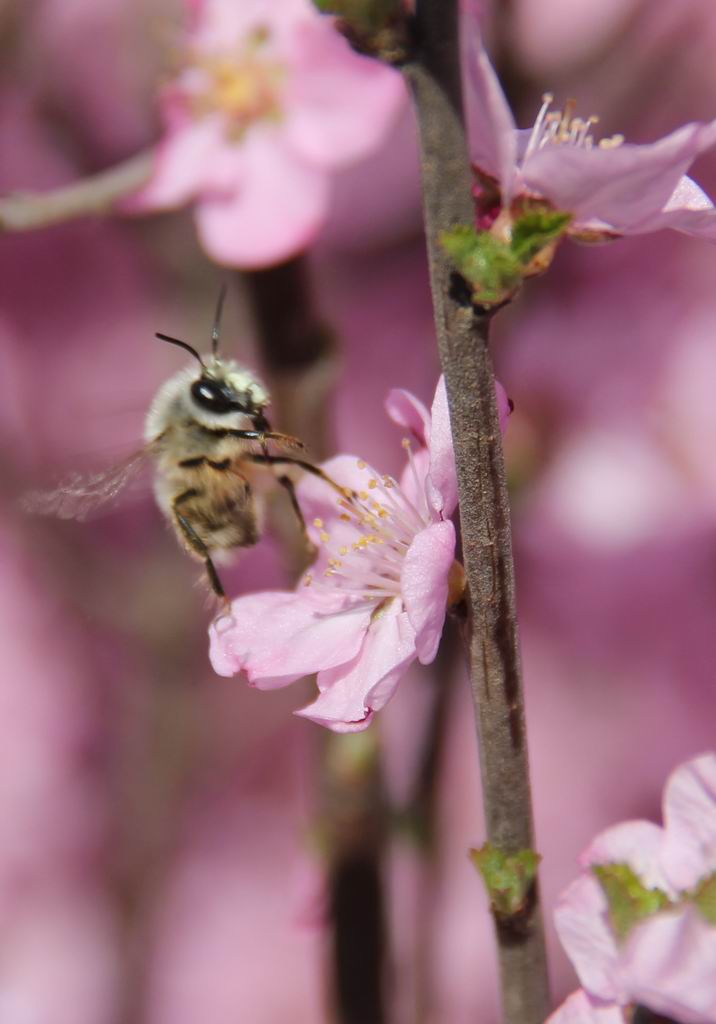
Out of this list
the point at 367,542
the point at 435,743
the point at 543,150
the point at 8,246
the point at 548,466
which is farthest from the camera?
the point at 8,246

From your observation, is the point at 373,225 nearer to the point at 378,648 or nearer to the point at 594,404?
the point at 594,404

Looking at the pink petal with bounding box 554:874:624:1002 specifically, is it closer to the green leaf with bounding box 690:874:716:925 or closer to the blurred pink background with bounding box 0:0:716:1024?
the green leaf with bounding box 690:874:716:925

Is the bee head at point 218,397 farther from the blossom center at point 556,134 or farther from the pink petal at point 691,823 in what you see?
the pink petal at point 691,823

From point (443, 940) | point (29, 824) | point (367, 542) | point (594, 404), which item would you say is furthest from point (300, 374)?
point (29, 824)

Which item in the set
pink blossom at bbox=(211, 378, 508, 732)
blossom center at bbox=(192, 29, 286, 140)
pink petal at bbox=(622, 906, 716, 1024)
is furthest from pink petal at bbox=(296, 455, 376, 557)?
blossom center at bbox=(192, 29, 286, 140)

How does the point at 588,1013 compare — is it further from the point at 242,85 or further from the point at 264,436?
the point at 242,85

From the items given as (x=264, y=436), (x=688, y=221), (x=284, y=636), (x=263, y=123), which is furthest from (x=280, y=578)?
(x=688, y=221)

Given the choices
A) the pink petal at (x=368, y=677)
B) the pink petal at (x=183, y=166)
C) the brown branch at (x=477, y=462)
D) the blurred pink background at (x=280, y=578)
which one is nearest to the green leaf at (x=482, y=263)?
the brown branch at (x=477, y=462)

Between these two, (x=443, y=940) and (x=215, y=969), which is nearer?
(x=443, y=940)

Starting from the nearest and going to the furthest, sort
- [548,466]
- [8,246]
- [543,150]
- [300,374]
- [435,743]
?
1. [543,150]
2. [300,374]
3. [435,743]
4. [548,466]
5. [8,246]
